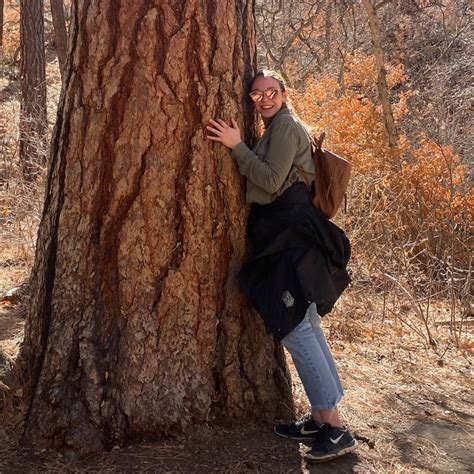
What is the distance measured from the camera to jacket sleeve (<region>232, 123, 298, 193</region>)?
332 centimetres

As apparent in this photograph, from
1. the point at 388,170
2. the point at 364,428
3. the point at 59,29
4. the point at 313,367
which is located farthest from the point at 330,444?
the point at 59,29

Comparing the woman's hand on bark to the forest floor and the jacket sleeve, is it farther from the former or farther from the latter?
the forest floor

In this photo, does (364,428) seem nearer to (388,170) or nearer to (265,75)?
(265,75)

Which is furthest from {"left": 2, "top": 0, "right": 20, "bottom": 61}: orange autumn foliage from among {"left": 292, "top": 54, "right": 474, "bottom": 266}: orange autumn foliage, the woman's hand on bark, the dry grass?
the woman's hand on bark

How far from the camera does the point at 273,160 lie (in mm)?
3326

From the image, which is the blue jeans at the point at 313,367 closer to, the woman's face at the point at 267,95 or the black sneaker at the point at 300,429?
the black sneaker at the point at 300,429

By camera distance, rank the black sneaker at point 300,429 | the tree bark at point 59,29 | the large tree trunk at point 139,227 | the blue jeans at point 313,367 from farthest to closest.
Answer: the tree bark at point 59,29
the black sneaker at point 300,429
the blue jeans at point 313,367
the large tree trunk at point 139,227

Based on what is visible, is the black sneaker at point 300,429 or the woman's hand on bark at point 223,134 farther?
the black sneaker at point 300,429

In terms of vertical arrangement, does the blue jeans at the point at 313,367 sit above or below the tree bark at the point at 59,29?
below

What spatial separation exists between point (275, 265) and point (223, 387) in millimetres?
663

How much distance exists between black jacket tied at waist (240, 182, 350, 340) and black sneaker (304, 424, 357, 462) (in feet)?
1.63

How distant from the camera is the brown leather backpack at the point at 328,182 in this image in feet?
11.4

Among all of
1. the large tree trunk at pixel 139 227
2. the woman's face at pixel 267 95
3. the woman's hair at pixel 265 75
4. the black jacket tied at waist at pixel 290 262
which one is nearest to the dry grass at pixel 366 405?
the large tree trunk at pixel 139 227

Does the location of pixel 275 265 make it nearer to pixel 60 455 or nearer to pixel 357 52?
pixel 60 455
